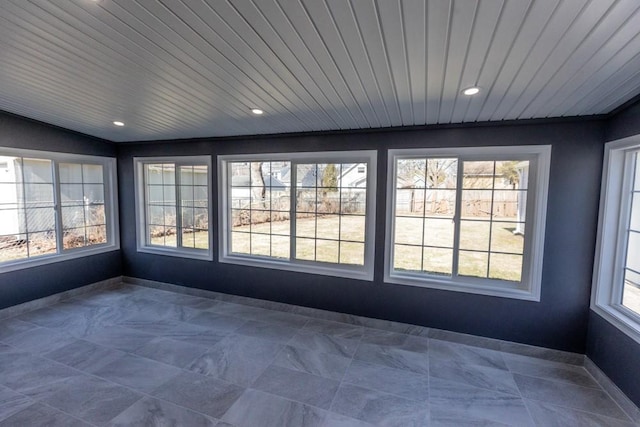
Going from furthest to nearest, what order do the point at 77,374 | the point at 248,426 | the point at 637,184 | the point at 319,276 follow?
the point at 319,276 < the point at 77,374 < the point at 637,184 < the point at 248,426

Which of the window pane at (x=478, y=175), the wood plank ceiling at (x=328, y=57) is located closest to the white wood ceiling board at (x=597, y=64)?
the wood plank ceiling at (x=328, y=57)

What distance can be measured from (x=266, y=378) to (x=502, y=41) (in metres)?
2.91

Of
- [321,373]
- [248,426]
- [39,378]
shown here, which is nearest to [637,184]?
[321,373]

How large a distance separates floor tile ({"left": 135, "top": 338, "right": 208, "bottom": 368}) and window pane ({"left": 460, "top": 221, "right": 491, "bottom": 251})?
9.69 feet

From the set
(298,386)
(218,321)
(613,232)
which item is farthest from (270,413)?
(613,232)

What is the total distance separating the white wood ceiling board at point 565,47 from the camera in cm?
127

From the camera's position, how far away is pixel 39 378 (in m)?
2.49

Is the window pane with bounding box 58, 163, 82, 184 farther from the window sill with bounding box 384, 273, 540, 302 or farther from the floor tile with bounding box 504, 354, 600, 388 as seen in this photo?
the floor tile with bounding box 504, 354, 600, 388

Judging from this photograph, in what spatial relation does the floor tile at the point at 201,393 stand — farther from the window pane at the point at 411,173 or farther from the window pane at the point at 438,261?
the window pane at the point at 411,173

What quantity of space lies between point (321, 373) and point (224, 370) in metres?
0.87

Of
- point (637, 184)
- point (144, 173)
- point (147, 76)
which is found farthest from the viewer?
point (144, 173)

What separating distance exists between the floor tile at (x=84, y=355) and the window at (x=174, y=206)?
5.45 ft

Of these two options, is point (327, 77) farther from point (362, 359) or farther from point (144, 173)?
point (144, 173)

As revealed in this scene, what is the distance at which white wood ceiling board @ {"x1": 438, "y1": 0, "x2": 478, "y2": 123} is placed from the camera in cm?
130
